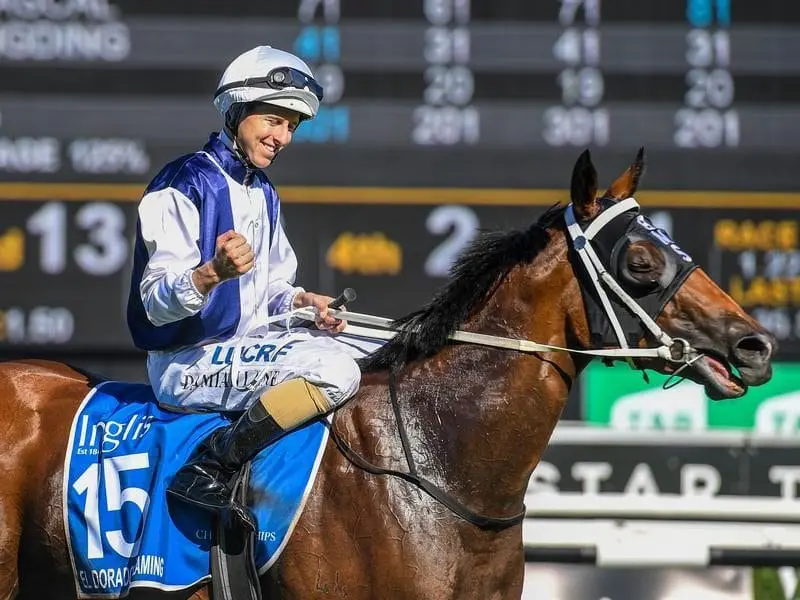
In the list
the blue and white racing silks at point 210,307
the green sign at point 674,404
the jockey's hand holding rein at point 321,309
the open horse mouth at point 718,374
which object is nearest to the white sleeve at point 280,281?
the jockey's hand holding rein at point 321,309

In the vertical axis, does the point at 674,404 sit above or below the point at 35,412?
below

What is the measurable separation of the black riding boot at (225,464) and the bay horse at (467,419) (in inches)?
5.9

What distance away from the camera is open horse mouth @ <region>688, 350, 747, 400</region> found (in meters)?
2.88

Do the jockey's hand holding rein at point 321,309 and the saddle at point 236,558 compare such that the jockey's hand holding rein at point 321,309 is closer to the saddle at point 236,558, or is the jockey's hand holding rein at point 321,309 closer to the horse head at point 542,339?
the horse head at point 542,339

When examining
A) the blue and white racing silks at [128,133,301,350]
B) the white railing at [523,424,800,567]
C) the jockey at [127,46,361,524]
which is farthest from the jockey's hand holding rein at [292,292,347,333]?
the white railing at [523,424,800,567]

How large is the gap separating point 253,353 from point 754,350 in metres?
1.10

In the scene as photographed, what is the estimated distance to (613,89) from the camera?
5582 millimetres

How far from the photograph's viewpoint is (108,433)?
3096 millimetres

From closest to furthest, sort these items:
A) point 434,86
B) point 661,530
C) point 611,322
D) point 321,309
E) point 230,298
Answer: point 611,322 < point 230,298 < point 321,309 < point 661,530 < point 434,86

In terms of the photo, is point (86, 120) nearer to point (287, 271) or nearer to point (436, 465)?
point (287, 271)

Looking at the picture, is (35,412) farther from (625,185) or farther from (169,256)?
(625,185)

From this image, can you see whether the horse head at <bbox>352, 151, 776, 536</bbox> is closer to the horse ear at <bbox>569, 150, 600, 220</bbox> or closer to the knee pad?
the horse ear at <bbox>569, 150, 600, 220</bbox>

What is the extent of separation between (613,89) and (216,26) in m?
1.66

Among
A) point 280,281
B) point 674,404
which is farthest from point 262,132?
point 674,404
